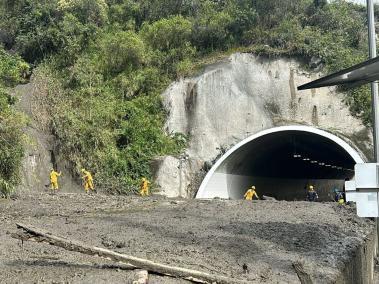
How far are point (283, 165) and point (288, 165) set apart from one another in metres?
0.41

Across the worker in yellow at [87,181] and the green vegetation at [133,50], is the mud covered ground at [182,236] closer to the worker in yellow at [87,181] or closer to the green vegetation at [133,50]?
the worker in yellow at [87,181]

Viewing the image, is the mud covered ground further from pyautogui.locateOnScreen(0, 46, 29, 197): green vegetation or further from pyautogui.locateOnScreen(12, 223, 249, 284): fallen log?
pyautogui.locateOnScreen(0, 46, 29, 197): green vegetation

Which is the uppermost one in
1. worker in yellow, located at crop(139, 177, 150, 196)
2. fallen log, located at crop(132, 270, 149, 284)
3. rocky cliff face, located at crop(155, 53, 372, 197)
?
rocky cliff face, located at crop(155, 53, 372, 197)

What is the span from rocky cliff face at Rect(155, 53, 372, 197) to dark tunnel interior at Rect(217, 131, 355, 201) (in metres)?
0.93

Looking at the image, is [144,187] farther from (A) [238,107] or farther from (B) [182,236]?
(B) [182,236]

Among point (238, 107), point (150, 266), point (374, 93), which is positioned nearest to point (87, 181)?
point (238, 107)

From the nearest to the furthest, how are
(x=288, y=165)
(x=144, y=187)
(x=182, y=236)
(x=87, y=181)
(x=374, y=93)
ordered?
(x=374, y=93) < (x=182, y=236) < (x=87, y=181) < (x=144, y=187) < (x=288, y=165)

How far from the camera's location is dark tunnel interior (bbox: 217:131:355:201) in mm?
25641

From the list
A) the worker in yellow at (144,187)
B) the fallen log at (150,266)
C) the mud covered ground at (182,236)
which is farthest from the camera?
the worker in yellow at (144,187)

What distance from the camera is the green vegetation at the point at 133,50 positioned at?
24672 millimetres

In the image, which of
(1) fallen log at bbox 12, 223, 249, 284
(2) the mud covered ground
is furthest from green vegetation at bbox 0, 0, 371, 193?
(1) fallen log at bbox 12, 223, 249, 284

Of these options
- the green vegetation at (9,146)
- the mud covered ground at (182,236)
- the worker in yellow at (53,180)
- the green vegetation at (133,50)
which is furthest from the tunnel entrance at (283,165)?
the green vegetation at (9,146)

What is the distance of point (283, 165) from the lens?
1260 inches

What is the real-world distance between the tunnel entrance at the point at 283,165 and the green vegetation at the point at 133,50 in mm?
2530
